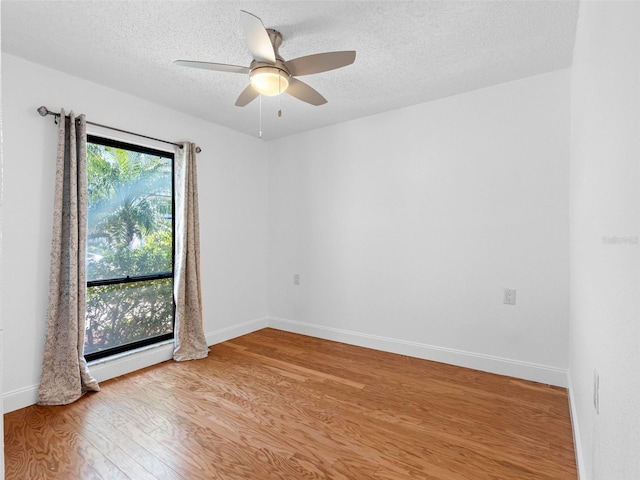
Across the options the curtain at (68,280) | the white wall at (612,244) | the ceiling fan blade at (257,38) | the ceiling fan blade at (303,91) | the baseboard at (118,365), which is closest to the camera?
the white wall at (612,244)

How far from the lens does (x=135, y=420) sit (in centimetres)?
243

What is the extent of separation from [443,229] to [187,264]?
253 cm

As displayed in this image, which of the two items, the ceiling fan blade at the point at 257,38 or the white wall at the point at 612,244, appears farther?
the ceiling fan blade at the point at 257,38

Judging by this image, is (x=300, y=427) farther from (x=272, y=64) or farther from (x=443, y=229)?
(x=272, y=64)

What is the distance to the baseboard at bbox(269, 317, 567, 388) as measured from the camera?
9.55 ft

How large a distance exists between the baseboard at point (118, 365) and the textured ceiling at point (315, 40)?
93.1 inches

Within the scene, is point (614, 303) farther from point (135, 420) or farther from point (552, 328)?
point (135, 420)

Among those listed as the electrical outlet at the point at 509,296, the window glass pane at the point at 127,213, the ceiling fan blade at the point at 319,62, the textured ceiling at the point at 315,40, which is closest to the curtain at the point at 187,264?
the window glass pane at the point at 127,213

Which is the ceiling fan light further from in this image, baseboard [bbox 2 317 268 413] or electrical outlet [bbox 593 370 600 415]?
baseboard [bbox 2 317 268 413]

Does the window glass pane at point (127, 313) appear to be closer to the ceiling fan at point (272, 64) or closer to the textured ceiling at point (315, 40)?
the textured ceiling at point (315, 40)

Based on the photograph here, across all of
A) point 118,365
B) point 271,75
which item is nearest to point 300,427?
point 118,365

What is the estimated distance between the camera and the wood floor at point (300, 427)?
1.96 metres

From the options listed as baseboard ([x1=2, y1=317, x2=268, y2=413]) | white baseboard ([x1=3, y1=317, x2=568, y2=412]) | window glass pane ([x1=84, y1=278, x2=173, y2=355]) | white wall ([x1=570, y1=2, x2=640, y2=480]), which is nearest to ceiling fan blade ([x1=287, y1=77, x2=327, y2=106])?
white wall ([x1=570, y1=2, x2=640, y2=480])

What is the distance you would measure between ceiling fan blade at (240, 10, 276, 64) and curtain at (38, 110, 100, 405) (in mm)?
1729
